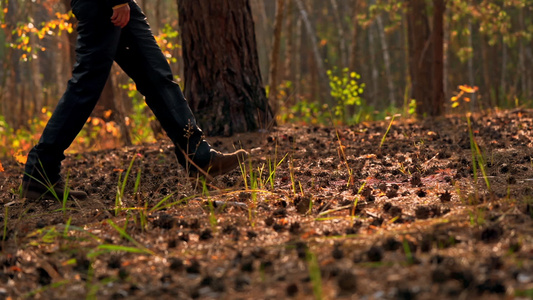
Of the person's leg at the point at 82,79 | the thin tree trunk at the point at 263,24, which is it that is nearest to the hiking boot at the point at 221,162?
the person's leg at the point at 82,79

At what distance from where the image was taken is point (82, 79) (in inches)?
133

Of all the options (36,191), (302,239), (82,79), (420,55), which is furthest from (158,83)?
(420,55)

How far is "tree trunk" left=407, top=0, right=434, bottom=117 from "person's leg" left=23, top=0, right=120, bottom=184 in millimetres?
7021

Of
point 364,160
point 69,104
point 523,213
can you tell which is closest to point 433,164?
point 364,160

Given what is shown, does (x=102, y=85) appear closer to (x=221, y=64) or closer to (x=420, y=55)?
(x=221, y=64)

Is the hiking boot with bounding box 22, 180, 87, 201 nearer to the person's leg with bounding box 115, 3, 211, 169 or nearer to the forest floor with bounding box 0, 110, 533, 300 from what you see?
the forest floor with bounding box 0, 110, 533, 300

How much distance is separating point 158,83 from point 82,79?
46cm

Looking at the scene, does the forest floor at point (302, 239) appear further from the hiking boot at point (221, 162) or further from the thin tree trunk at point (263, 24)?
the thin tree trunk at point (263, 24)

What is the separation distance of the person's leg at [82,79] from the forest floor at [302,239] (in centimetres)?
37

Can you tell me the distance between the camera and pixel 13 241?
2.68 metres

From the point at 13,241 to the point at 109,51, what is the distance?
128cm

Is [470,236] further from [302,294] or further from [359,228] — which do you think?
[302,294]

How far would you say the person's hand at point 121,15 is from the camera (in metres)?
3.33

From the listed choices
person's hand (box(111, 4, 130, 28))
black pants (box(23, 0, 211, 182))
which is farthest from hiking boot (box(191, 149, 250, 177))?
person's hand (box(111, 4, 130, 28))
